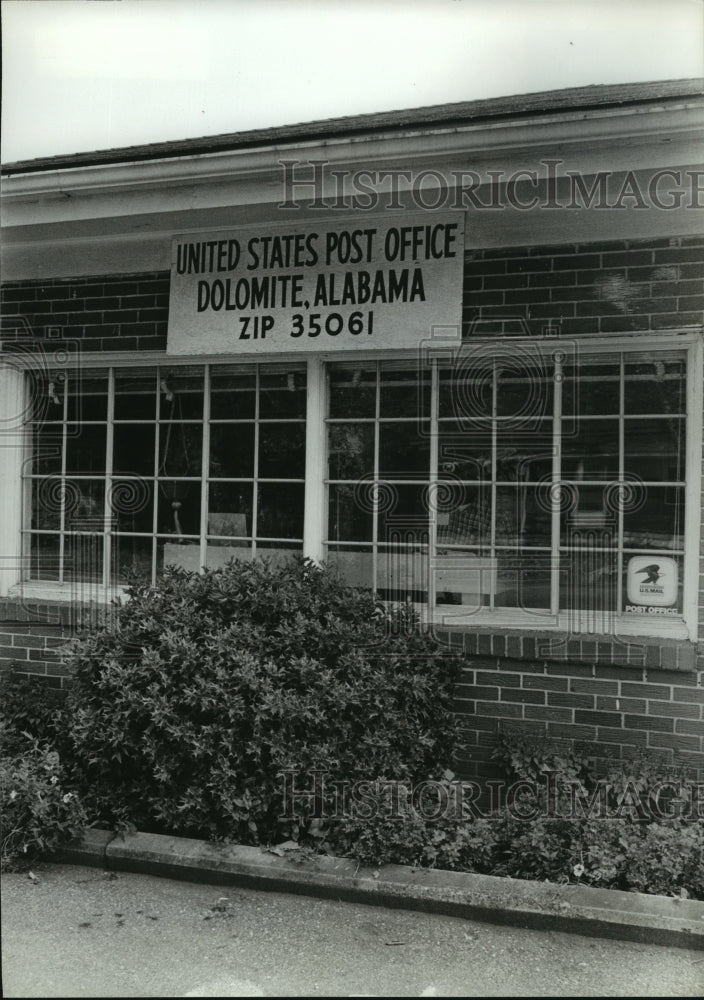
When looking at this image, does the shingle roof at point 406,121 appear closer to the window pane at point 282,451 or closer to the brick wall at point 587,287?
the brick wall at point 587,287

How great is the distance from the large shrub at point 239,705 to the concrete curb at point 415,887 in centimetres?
14

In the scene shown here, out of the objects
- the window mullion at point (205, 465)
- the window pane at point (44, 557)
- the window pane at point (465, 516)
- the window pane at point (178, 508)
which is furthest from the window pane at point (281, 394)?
the window pane at point (44, 557)

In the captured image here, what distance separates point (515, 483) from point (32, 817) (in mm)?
3041

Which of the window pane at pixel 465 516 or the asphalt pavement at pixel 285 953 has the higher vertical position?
the window pane at pixel 465 516

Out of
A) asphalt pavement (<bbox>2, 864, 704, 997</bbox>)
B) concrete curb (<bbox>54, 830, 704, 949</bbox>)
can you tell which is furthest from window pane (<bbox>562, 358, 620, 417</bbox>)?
asphalt pavement (<bbox>2, 864, 704, 997</bbox>)

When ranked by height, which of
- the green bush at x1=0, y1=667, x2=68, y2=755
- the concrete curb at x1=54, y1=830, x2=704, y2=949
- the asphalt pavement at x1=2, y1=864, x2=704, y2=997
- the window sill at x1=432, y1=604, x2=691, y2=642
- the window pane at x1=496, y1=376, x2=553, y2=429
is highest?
the window pane at x1=496, y1=376, x2=553, y2=429

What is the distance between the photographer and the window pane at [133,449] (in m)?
5.68

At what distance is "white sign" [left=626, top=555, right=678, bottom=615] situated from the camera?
4.60 meters

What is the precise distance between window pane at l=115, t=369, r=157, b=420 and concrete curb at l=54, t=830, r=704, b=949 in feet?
9.03

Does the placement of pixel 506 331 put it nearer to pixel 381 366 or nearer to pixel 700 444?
pixel 381 366

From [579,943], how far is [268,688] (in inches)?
65.6

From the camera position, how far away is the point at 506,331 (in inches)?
189

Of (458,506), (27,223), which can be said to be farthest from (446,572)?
(27,223)

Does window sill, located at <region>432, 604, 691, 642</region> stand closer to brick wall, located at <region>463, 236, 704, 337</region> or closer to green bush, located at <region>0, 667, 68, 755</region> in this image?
brick wall, located at <region>463, 236, 704, 337</region>
